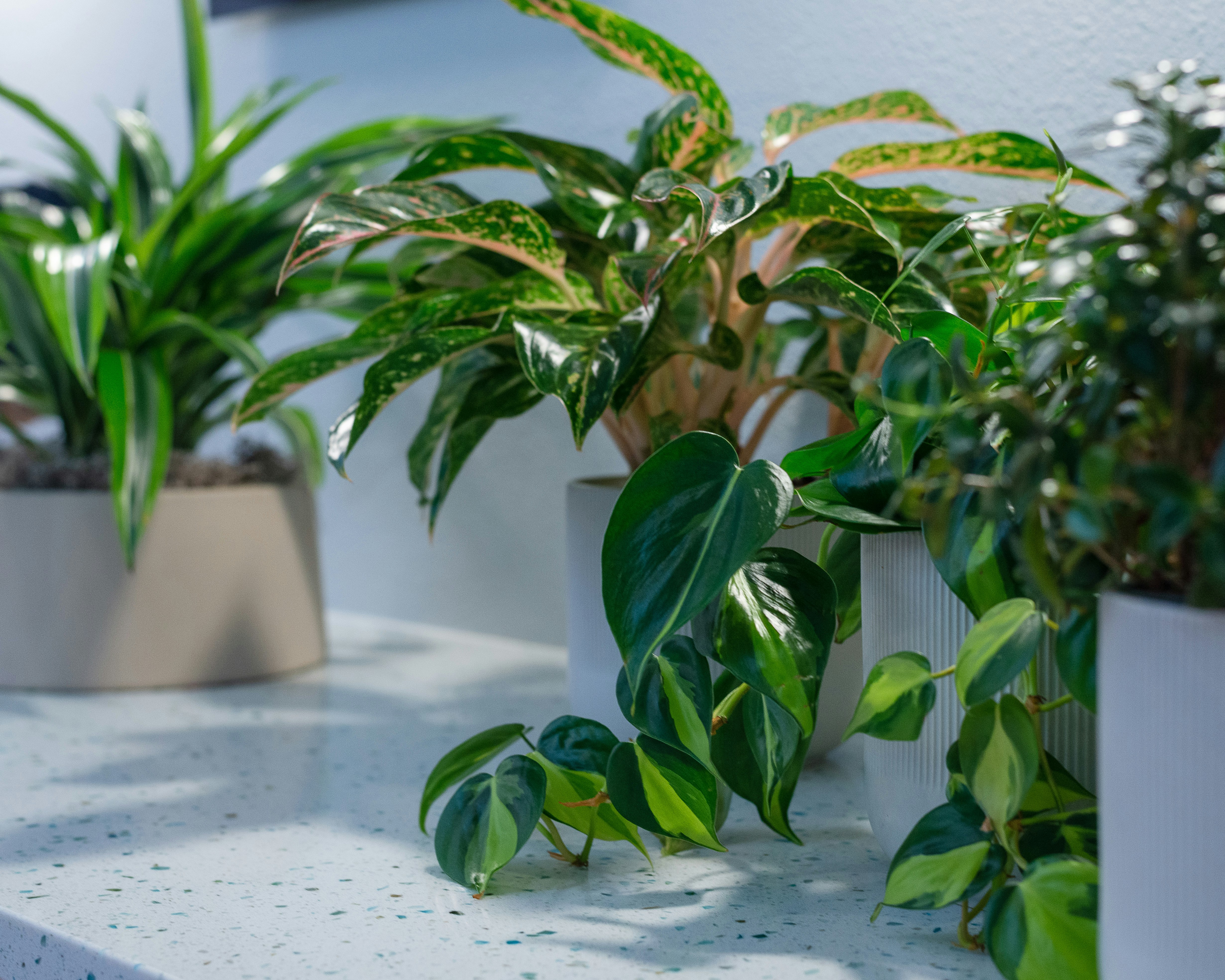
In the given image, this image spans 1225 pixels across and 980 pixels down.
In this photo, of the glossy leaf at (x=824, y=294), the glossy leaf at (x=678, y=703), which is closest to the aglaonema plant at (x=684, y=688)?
the glossy leaf at (x=678, y=703)

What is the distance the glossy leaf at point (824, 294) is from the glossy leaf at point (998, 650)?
148 mm

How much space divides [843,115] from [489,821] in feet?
1.43

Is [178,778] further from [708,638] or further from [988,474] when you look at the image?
[988,474]

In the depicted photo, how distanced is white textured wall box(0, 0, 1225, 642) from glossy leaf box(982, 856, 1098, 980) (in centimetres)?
52

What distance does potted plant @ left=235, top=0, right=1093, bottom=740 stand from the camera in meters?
0.53

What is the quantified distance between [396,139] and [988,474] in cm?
70

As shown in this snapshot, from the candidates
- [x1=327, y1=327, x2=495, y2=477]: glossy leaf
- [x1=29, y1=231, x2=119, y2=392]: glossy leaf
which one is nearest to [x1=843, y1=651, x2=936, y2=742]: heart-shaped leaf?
[x1=327, y1=327, x2=495, y2=477]: glossy leaf

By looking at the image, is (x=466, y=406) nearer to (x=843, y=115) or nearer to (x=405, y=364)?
(x=405, y=364)

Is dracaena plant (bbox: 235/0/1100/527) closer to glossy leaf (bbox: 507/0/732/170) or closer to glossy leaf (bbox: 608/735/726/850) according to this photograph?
glossy leaf (bbox: 507/0/732/170)

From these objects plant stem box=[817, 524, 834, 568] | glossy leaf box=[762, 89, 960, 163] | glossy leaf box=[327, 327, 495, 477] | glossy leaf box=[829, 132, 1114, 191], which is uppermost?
glossy leaf box=[762, 89, 960, 163]

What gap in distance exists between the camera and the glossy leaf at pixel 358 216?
530mm

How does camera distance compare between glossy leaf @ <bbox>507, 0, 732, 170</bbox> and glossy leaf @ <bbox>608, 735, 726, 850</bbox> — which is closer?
glossy leaf @ <bbox>608, 735, 726, 850</bbox>

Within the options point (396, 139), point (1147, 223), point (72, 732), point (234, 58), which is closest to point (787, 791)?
point (1147, 223)

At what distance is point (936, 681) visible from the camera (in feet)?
1.47
